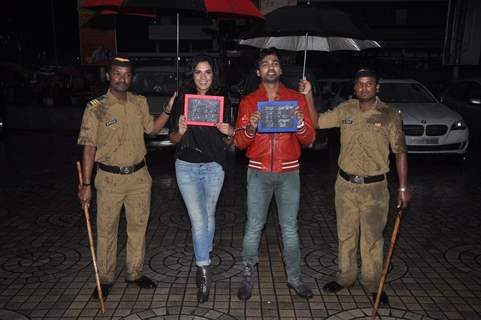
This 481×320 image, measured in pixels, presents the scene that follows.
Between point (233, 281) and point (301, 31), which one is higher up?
point (301, 31)

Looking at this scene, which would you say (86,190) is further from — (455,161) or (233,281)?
(455,161)

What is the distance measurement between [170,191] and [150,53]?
23.0 m

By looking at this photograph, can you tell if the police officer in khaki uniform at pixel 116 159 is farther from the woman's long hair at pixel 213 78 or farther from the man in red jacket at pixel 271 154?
the man in red jacket at pixel 271 154

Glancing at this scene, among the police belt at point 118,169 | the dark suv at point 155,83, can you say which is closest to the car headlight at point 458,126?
the dark suv at point 155,83

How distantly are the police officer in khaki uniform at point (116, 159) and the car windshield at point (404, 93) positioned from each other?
742 cm

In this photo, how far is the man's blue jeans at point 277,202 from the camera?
407 cm

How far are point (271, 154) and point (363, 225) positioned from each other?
1.06 m

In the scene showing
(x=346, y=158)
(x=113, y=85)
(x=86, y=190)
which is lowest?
(x=86, y=190)

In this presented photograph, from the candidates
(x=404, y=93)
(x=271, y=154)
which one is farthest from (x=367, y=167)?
(x=404, y=93)

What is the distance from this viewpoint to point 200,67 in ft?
13.1

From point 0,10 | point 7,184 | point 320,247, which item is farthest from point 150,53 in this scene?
point 320,247

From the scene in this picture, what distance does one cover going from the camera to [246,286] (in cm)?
432

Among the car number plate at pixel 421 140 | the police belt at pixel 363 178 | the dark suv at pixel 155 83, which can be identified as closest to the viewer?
the police belt at pixel 363 178

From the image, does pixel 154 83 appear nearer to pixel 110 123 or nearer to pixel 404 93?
pixel 404 93
